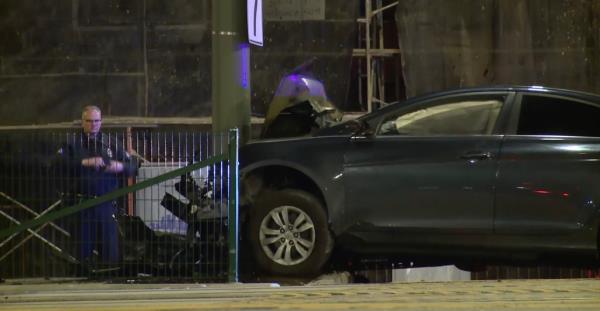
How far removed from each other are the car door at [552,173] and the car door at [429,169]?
152 millimetres

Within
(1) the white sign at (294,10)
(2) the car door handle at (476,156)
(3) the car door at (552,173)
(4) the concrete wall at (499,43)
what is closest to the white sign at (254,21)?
(2) the car door handle at (476,156)

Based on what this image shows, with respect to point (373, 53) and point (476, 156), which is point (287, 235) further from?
point (373, 53)

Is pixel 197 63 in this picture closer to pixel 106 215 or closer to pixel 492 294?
pixel 106 215

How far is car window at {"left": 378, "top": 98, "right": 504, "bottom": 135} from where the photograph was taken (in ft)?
21.5

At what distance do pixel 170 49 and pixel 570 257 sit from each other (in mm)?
6755

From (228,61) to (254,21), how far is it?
48 centimetres

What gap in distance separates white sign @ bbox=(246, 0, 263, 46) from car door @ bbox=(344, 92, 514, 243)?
1.49m

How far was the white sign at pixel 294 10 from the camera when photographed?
1110 centimetres

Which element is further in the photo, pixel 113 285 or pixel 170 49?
pixel 170 49

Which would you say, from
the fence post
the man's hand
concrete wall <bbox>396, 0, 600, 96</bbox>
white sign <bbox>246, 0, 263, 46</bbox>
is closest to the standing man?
the man's hand

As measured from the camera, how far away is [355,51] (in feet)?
36.4

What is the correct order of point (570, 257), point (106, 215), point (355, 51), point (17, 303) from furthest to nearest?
point (355, 51)
point (106, 215)
point (570, 257)
point (17, 303)

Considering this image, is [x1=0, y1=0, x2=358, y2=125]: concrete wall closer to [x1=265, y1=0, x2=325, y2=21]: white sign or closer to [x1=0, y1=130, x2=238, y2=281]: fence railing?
[x1=265, y1=0, x2=325, y2=21]: white sign

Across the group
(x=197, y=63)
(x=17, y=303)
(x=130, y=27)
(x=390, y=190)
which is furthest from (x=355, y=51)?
(x=17, y=303)
